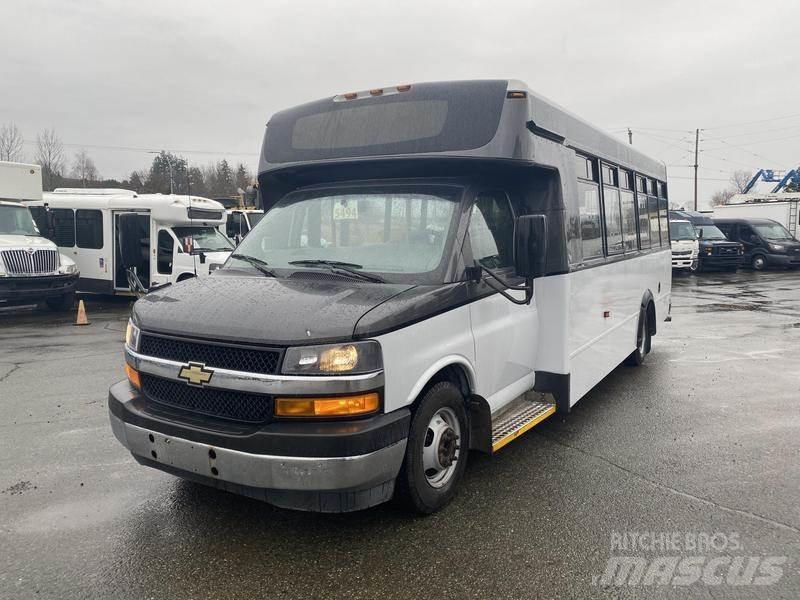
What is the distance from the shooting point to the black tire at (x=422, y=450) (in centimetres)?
366

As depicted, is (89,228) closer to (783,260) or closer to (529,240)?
(529,240)

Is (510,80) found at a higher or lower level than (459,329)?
higher

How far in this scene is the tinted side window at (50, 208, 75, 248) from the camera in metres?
16.8

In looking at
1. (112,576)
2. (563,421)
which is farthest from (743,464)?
(112,576)

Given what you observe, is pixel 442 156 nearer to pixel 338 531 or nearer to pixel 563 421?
pixel 338 531

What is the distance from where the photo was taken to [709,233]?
2611cm

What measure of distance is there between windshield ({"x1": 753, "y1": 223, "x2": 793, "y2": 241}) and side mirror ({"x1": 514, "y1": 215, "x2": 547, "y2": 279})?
2675 cm

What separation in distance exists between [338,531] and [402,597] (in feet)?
2.52

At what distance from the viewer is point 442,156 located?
4293mm

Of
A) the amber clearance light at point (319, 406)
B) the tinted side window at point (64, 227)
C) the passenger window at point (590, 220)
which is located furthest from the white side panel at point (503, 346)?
the tinted side window at point (64, 227)

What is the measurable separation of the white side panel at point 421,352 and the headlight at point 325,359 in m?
0.15

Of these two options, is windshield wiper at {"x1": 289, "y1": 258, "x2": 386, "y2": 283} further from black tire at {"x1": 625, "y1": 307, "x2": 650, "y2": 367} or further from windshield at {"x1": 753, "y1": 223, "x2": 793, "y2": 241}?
windshield at {"x1": 753, "y1": 223, "x2": 793, "y2": 241}

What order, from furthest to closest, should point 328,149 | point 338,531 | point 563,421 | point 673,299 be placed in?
point 673,299 → point 563,421 → point 328,149 → point 338,531

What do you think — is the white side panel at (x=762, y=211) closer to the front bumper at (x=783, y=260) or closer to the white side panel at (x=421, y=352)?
the front bumper at (x=783, y=260)
